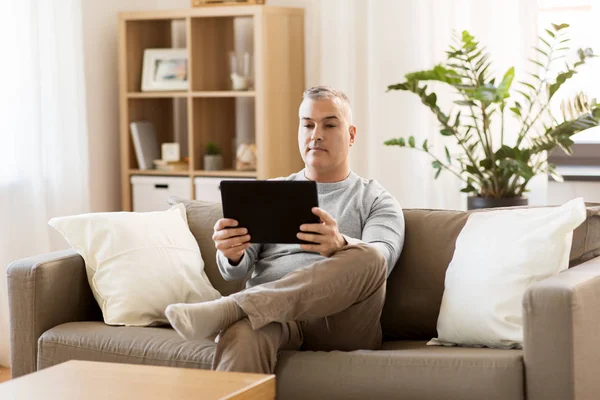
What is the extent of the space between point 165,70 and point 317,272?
2554 millimetres

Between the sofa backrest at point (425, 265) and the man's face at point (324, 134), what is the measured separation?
296 millimetres

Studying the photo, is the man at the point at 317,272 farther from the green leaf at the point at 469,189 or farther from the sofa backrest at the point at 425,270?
the green leaf at the point at 469,189

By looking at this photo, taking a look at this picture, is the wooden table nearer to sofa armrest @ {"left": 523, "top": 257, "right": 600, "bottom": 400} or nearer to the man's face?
sofa armrest @ {"left": 523, "top": 257, "right": 600, "bottom": 400}

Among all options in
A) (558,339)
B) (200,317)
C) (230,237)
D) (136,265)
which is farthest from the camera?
(136,265)

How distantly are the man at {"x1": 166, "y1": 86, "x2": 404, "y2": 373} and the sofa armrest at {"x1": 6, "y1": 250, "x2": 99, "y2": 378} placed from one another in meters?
0.48

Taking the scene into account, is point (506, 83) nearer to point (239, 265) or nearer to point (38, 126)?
point (239, 265)

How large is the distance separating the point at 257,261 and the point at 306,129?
432mm

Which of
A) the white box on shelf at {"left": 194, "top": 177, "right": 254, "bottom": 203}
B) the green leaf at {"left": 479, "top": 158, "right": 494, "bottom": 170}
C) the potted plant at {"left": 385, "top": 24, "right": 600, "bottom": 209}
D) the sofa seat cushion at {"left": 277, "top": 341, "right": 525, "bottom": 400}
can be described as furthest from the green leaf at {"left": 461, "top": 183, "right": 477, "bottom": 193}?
the sofa seat cushion at {"left": 277, "top": 341, "right": 525, "bottom": 400}

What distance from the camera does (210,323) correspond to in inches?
92.1

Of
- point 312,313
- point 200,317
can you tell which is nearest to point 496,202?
point 312,313

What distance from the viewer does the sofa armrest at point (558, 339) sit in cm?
222

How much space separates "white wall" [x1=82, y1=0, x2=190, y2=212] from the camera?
4688mm

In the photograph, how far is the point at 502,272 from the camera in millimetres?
2549

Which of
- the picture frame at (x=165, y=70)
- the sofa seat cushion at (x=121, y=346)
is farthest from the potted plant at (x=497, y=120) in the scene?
the sofa seat cushion at (x=121, y=346)
